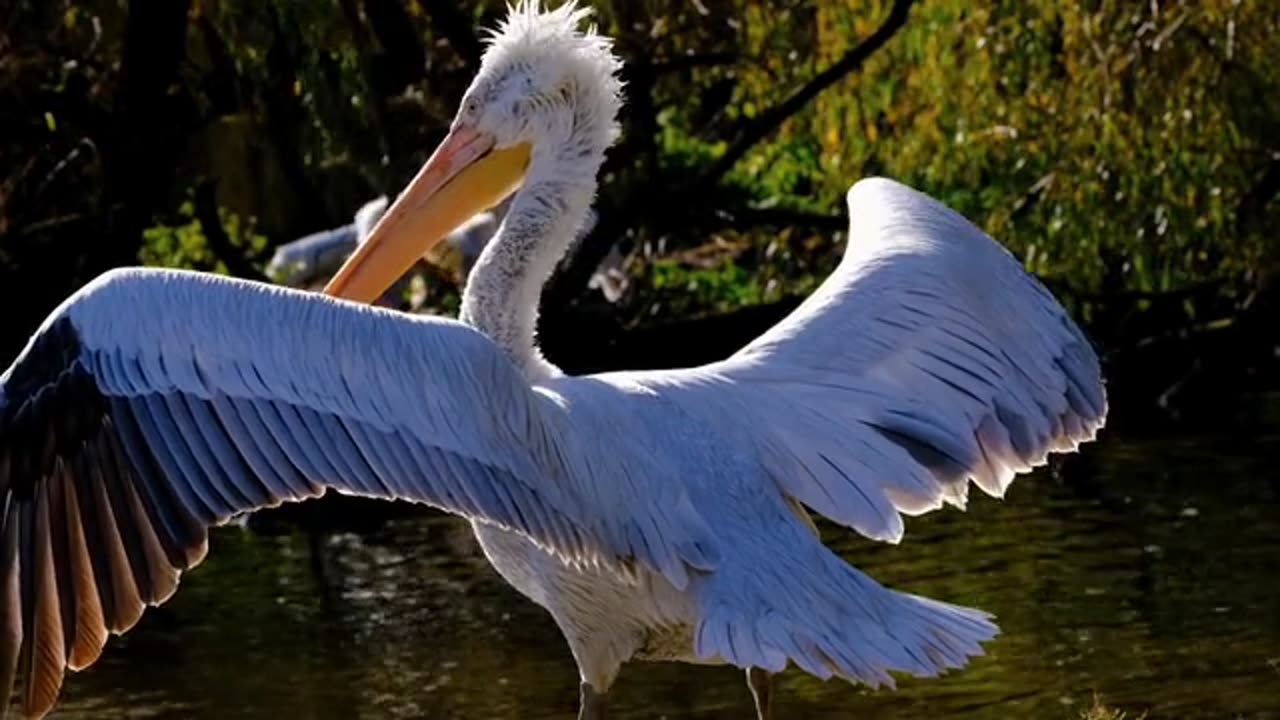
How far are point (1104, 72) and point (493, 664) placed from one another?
4.64m

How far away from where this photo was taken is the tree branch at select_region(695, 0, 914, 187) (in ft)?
38.7

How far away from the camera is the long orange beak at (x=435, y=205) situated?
6.02 m

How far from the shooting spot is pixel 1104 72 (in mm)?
11172

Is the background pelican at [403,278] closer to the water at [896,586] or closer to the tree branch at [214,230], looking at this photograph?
the tree branch at [214,230]

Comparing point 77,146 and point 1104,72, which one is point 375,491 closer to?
point 1104,72

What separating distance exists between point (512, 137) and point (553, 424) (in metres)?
1.06

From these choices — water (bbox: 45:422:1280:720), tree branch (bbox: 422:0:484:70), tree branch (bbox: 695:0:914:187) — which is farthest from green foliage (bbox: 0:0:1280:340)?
water (bbox: 45:422:1280:720)

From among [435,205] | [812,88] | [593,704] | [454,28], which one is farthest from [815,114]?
[593,704]

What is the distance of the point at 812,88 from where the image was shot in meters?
12.0

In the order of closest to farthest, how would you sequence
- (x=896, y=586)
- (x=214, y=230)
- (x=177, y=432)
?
1. (x=177, y=432)
2. (x=896, y=586)
3. (x=214, y=230)

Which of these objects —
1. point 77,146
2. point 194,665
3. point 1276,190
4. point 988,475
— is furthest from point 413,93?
point 988,475

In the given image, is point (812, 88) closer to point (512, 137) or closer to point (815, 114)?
point (815, 114)

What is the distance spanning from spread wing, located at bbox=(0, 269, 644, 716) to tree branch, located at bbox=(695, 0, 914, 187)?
7164 millimetres

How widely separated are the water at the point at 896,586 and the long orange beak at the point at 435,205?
1563 millimetres
